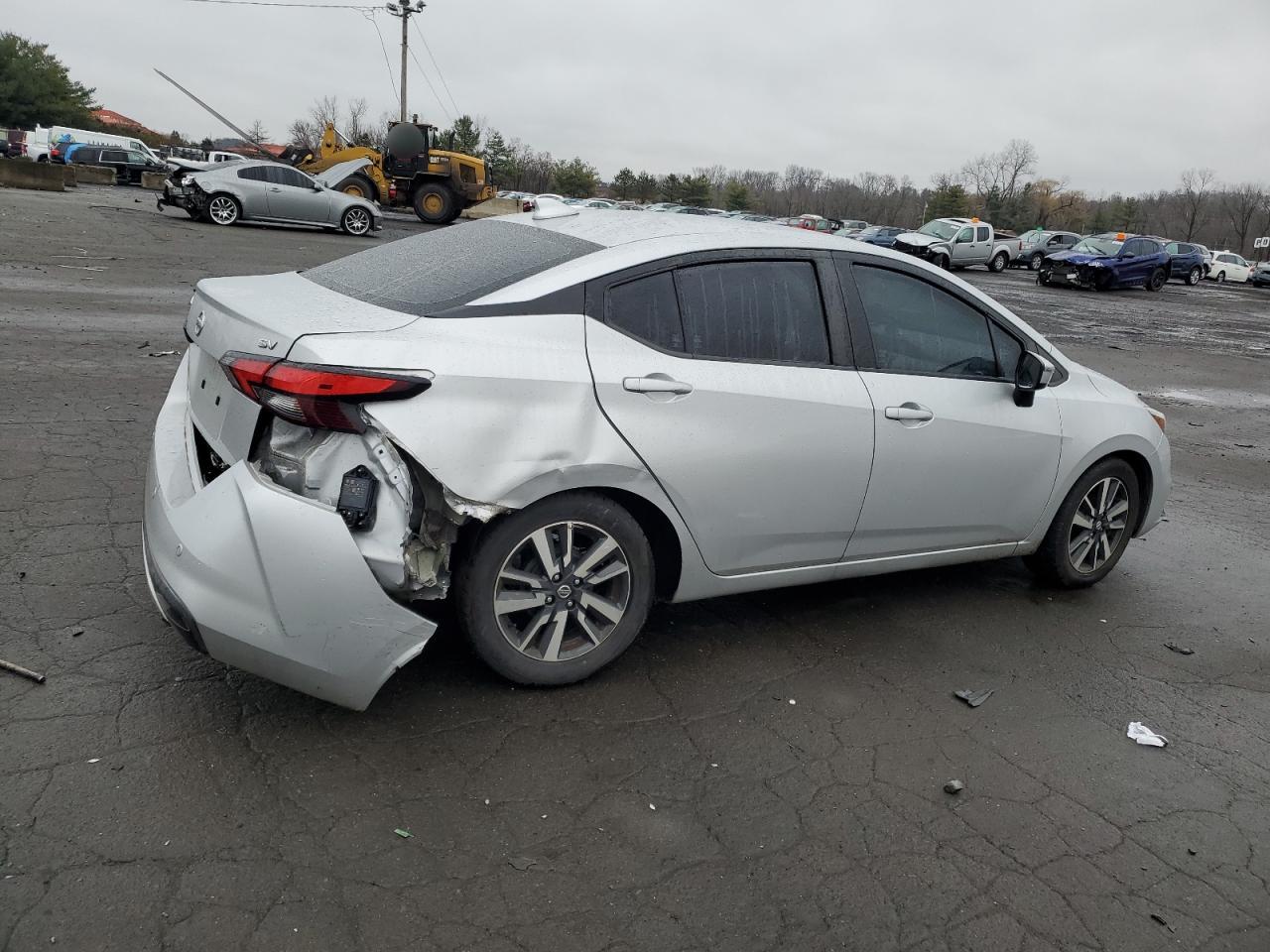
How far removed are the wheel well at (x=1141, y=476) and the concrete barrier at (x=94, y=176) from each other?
4269 centimetres

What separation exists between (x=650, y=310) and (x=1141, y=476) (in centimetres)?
300

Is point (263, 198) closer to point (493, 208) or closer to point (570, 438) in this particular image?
point (493, 208)

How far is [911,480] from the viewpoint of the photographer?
13.6ft

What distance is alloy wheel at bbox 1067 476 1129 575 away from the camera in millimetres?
4930

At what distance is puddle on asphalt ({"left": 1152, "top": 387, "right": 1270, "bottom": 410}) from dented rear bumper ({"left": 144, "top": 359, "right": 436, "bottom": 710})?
11387 mm

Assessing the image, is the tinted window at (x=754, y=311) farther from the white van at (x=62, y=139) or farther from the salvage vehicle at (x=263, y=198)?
the white van at (x=62, y=139)

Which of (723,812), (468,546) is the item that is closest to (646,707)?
(723,812)

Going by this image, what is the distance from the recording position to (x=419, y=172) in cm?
2989

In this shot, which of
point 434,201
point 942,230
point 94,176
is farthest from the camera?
point 94,176

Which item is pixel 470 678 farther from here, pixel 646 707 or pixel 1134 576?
pixel 1134 576

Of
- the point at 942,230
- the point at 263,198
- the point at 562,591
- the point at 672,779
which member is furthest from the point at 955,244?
the point at 672,779

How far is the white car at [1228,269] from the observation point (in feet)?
170

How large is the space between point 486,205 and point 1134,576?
40.5 m

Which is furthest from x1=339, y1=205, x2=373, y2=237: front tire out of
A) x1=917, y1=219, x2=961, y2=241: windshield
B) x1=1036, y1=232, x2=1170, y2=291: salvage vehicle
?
x1=1036, y1=232, x2=1170, y2=291: salvage vehicle
